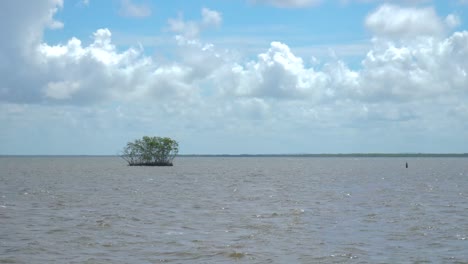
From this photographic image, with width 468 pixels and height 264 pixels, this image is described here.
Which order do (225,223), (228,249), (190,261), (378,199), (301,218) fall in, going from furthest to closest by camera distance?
(378,199) < (301,218) < (225,223) < (228,249) < (190,261)

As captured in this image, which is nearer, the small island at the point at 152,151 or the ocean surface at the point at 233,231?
the ocean surface at the point at 233,231

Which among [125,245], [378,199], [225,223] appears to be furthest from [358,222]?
[378,199]

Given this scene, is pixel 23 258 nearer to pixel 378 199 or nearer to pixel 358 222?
pixel 358 222

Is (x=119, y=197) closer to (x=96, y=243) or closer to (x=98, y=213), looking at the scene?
(x=98, y=213)

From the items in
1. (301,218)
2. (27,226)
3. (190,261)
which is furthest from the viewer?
(301,218)

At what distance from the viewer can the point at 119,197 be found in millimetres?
50938

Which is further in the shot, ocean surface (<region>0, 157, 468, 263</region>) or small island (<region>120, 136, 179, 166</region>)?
small island (<region>120, 136, 179, 166</region>)

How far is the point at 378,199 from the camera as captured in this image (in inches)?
1912

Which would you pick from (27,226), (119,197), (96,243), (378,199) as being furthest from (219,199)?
(96,243)

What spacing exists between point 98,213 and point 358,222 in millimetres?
15769

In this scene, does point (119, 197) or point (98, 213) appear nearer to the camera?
point (98, 213)

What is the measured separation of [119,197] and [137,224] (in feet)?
65.1

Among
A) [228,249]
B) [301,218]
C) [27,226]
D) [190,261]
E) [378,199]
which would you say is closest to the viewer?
[190,261]

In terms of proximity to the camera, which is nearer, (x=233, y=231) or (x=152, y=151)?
(x=233, y=231)
